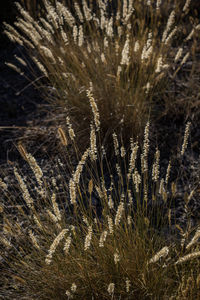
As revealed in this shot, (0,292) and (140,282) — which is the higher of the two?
(140,282)

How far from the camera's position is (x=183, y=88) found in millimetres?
4059

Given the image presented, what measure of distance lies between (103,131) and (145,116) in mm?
457

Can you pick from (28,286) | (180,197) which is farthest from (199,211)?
(28,286)

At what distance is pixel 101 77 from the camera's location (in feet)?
11.2

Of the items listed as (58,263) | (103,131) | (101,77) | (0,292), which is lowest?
(0,292)

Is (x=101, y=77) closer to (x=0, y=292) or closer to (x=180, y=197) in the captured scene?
(x=180, y=197)

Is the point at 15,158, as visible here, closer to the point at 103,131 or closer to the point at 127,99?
the point at 103,131

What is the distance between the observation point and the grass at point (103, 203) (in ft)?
5.82

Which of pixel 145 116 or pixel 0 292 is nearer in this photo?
pixel 0 292

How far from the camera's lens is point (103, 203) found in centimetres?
203

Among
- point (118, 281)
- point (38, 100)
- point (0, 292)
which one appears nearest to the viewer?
point (118, 281)

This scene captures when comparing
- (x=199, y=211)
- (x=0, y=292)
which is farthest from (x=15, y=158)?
(x=199, y=211)

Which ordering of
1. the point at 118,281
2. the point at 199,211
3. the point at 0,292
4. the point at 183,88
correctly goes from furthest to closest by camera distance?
the point at 183,88 → the point at 199,211 → the point at 0,292 → the point at 118,281

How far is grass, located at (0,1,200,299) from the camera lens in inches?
69.8
